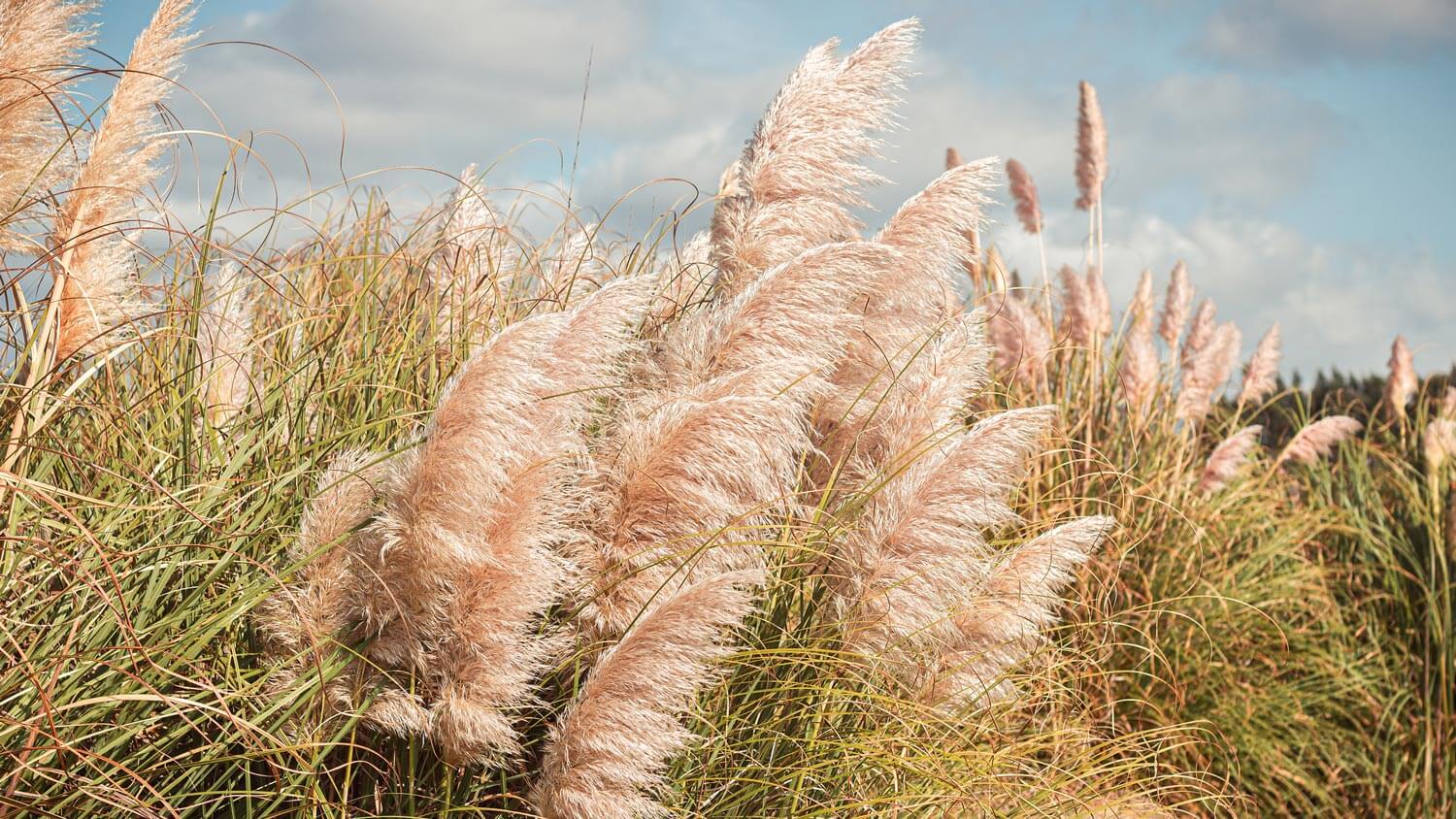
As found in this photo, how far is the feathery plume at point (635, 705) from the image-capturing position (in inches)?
80.6

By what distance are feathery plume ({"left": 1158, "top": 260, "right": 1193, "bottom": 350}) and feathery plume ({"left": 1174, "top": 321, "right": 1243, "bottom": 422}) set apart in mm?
233

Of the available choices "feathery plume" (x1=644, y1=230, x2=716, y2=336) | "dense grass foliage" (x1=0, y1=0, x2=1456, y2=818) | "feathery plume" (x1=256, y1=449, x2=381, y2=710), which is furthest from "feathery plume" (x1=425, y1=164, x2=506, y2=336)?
"feathery plume" (x1=256, y1=449, x2=381, y2=710)

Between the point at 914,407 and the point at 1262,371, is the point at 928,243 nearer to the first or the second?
the point at 914,407

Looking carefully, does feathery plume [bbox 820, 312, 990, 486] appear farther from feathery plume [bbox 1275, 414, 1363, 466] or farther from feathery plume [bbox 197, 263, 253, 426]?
feathery plume [bbox 1275, 414, 1363, 466]

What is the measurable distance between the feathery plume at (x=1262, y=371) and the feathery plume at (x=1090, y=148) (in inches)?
49.1

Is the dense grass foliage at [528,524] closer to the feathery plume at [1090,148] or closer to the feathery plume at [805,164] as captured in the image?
the feathery plume at [805,164]

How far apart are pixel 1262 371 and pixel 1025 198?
1.62 m

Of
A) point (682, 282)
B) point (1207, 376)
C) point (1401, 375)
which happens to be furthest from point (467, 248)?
point (1401, 375)

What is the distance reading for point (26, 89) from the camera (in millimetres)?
2648

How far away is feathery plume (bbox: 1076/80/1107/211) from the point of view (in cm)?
695

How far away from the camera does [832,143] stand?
130 inches

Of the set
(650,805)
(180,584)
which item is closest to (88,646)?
(180,584)

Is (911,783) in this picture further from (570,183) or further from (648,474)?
(570,183)

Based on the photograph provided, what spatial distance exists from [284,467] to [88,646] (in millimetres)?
594
